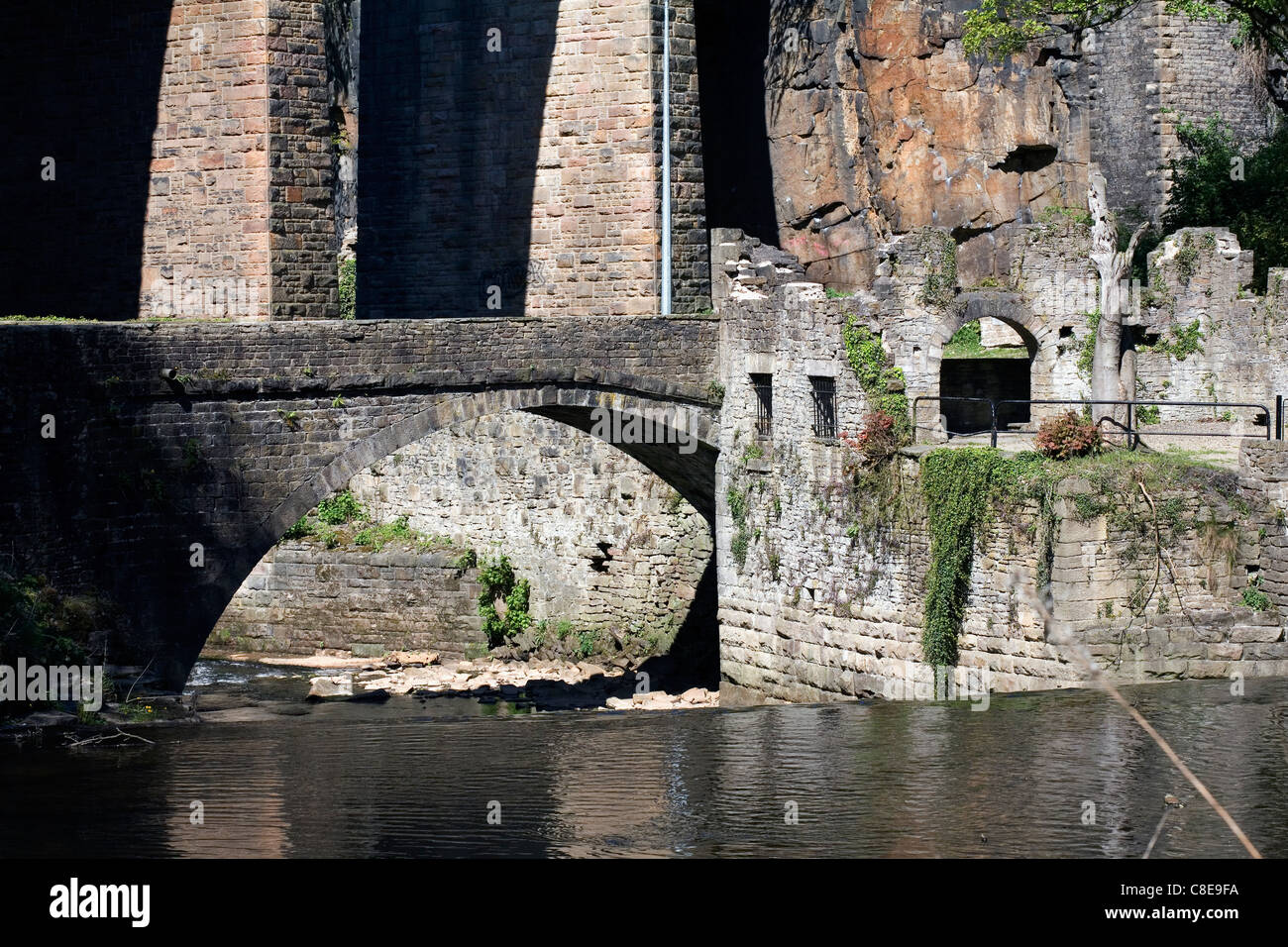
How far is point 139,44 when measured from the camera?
22.4 m

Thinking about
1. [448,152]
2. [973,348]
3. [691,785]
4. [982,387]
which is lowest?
[691,785]

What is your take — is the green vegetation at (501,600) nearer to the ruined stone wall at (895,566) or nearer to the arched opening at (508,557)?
the arched opening at (508,557)

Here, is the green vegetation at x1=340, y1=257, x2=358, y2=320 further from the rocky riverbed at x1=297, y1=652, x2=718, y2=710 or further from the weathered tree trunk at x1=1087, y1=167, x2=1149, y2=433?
the weathered tree trunk at x1=1087, y1=167, x2=1149, y2=433

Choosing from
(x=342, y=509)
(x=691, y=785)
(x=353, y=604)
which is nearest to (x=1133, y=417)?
(x=691, y=785)

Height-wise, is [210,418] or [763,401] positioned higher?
[763,401]

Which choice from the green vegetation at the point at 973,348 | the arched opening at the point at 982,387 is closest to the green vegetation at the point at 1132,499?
the arched opening at the point at 982,387

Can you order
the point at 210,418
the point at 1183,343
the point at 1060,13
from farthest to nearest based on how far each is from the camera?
the point at 1060,13
the point at 1183,343
the point at 210,418

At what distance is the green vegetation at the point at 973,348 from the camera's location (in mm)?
28453

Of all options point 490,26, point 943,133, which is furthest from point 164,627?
point 943,133

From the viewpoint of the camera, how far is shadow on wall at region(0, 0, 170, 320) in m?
22.5

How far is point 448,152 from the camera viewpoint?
87.5 feet

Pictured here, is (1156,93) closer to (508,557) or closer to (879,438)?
(508,557)

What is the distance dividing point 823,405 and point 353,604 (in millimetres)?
11204

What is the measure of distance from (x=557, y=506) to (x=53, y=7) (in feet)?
31.5
